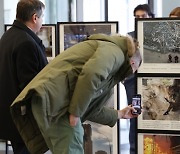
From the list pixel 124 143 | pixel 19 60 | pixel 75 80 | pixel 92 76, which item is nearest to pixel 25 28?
pixel 19 60

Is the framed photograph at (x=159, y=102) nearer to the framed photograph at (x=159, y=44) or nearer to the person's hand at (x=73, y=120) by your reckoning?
the framed photograph at (x=159, y=44)

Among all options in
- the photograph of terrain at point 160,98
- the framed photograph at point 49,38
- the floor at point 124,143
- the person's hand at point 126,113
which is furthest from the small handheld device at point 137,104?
the floor at point 124,143

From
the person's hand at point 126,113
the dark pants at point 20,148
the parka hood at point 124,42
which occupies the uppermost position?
the parka hood at point 124,42

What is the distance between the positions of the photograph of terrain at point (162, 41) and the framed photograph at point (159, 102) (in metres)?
0.14

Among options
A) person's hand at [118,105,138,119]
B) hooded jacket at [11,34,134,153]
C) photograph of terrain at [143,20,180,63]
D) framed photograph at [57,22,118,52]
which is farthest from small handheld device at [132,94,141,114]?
framed photograph at [57,22,118,52]

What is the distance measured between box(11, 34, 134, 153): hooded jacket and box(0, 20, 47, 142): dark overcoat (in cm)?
35

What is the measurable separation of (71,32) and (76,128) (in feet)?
4.63

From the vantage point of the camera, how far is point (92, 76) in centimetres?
186

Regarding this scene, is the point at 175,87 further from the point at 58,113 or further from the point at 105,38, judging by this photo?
the point at 58,113

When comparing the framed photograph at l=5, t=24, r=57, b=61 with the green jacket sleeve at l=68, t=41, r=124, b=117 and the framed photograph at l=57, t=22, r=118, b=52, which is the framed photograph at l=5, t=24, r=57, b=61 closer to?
the framed photograph at l=57, t=22, r=118, b=52

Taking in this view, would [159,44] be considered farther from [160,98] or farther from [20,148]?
[20,148]

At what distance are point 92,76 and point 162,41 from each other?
3.03 ft

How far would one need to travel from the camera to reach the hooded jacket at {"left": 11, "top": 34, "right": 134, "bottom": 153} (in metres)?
1.88

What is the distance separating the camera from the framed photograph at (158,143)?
2723 mm
